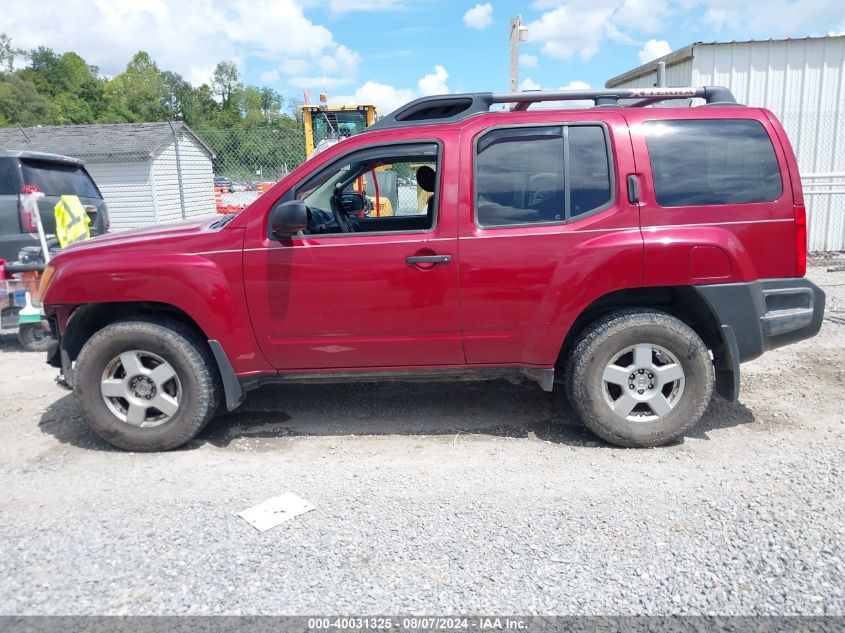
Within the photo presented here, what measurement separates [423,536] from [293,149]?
11291 mm

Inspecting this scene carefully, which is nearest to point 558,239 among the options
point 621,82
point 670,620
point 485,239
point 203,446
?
point 485,239

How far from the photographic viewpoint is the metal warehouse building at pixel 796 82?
9695 mm

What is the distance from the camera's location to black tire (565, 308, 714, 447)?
384 centimetres

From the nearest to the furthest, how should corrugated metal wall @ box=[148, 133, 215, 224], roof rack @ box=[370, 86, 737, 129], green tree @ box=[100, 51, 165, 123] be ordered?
roof rack @ box=[370, 86, 737, 129]
corrugated metal wall @ box=[148, 133, 215, 224]
green tree @ box=[100, 51, 165, 123]

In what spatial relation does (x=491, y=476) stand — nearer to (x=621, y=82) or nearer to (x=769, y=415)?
(x=769, y=415)

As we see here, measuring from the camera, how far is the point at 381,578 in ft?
8.99

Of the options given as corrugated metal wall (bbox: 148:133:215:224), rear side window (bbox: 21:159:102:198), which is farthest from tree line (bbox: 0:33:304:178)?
rear side window (bbox: 21:159:102:198)

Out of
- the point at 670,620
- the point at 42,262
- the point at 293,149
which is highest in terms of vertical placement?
the point at 293,149

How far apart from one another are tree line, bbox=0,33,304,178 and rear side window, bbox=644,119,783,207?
46.1 m

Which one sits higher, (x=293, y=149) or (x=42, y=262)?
(x=293, y=149)

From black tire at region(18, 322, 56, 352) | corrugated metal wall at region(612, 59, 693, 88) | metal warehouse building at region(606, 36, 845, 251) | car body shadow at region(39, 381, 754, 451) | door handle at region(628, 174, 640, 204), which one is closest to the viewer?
door handle at region(628, 174, 640, 204)

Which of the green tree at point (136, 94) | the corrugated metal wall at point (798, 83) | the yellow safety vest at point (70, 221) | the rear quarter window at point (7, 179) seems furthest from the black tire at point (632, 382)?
the green tree at point (136, 94)

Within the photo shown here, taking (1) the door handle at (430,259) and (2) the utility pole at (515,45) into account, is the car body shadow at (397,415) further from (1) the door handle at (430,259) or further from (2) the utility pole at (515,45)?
(2) the utility pole at (515,45)

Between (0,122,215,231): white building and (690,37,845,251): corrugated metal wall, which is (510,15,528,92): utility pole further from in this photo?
(0,122,215,231): white building
